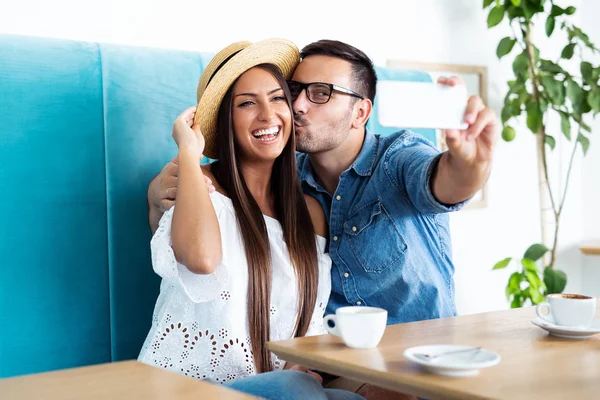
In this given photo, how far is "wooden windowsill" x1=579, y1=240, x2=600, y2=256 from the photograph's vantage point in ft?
11.6

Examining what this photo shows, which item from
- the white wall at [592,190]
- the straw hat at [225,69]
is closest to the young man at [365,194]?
the straw hat at [225,69]

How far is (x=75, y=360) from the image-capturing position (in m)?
1.70

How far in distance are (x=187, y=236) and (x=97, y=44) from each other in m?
0.60

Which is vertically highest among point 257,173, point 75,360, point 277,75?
point 277,75

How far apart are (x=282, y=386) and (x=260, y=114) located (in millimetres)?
713

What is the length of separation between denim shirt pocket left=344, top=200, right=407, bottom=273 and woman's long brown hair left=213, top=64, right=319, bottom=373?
0.35ft

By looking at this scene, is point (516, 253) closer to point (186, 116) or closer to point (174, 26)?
point (174, 26)

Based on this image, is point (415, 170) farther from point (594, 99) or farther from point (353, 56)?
point (594, 99)

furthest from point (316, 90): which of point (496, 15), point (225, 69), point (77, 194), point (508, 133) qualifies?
point (508, 133)

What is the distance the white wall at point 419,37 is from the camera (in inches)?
87.2

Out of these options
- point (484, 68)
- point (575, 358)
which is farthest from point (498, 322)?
point (484, 68)

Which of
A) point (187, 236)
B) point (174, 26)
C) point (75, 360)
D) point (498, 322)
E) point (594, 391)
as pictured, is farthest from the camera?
point (174, 26)

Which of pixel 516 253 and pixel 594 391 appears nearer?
pixel 594 391

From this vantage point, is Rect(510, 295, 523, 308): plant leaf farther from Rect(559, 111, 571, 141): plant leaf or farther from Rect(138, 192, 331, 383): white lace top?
Rect(138, 192, 331, 383): white lace top
